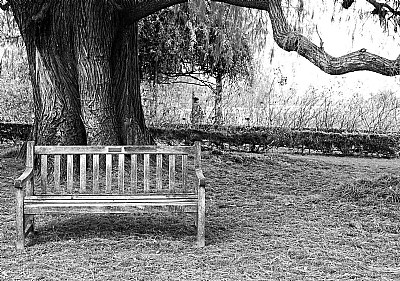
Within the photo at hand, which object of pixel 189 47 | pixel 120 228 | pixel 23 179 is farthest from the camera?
pixel 189 47

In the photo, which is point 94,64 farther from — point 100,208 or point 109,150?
point 100,208

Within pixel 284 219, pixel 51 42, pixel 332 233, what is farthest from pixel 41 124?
pixel 332 233

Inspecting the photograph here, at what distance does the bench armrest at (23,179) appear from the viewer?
4591 millimetres

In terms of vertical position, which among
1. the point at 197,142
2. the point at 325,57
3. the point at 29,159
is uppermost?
the point at 325,57

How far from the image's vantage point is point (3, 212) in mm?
6332

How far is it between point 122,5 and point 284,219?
394cm

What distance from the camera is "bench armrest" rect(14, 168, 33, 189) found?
4591mm

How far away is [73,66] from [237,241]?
13.6 ft

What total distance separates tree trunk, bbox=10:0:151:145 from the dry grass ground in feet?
3.90

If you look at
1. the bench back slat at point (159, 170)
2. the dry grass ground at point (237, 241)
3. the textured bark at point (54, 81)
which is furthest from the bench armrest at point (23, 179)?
the textured bark at point (54, 81)

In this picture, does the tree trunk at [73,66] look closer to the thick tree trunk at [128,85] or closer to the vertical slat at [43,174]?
the thick tree trunk at [128,85]

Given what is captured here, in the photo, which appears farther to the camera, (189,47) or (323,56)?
(189,47)

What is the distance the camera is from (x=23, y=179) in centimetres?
470

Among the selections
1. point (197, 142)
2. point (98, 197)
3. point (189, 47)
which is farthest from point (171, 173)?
point (189, 47)
